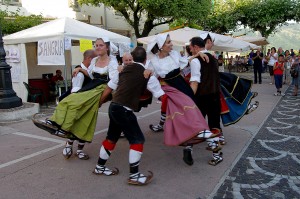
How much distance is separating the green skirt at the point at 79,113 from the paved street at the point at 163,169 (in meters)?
0.57

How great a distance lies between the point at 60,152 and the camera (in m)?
4.96

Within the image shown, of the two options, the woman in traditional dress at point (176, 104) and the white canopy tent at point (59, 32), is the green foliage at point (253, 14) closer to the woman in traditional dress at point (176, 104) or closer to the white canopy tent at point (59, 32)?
the white canopy tent at point (59, 32)

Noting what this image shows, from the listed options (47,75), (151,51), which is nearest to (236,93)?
(151,51)

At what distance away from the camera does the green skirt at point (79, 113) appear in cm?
398

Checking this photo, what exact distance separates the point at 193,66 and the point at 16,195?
2774mm

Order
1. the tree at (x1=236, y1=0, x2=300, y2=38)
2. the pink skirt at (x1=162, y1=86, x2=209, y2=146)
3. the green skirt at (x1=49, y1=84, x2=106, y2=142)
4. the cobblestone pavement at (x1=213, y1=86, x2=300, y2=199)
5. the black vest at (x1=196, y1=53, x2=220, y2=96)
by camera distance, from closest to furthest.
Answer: the cobblestone pavement at (x1=213, y1=86, x2=300, y2=199)
the pink skirt at (x1=162, y1=86, x2=209, y2=146)
the green skirt at (x1=49, y1=84, x2=106, y2=142)
the black vest at (x1=196, y1=53, x2=220, y2=96)
the tree at (x1=236, y1=0, x2=300, y2=38)

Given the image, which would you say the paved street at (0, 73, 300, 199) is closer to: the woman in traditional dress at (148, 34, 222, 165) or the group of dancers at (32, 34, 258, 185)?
the group of dancers at (32, 34, 258, 185)

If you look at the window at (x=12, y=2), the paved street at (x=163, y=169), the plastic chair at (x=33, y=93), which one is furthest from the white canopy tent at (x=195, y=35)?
the window at (x=12, y=2)

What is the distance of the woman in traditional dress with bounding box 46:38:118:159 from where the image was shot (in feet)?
13.1

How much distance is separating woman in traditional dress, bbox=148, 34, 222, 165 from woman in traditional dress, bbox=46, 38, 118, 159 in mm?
661

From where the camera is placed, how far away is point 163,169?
13.8ft

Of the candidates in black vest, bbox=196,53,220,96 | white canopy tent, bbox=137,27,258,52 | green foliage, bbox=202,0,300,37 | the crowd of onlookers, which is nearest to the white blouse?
black vest, bbox=196,53,220,96

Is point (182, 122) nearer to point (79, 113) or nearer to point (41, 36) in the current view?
point (79, 113)

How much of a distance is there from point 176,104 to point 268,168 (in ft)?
5.26
